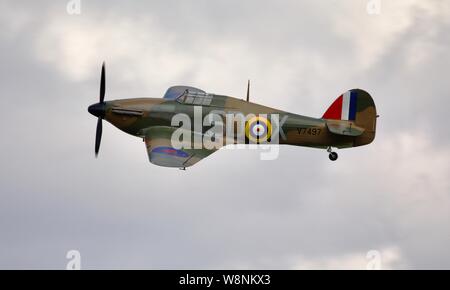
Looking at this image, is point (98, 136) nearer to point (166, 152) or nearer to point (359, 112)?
point (166, 152)

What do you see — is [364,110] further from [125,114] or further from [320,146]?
[125,114]

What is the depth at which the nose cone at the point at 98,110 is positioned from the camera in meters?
38.4

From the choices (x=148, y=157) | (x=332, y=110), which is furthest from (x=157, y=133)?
(x=332, y=110)

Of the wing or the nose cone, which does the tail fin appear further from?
the nose cone

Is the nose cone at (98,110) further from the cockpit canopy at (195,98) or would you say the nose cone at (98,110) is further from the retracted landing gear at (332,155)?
A: the retracted landing gear at (332,155)

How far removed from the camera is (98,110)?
38469 mm

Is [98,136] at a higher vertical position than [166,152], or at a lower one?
higher

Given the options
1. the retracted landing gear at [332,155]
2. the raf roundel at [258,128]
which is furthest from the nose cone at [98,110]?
the retracted landing gear at [332,155]

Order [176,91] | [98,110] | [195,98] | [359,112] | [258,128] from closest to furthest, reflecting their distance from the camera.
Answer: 1. [359,112]
2. [258,128]
3. [195,98]
4. [98,110]
5. [176,91]

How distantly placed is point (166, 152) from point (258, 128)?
3.28 metres

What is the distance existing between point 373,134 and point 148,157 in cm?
764

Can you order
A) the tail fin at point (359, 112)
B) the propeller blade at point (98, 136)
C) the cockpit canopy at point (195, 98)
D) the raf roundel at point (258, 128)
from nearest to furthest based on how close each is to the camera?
the tail fin at point (359, 112), the raf roundel at point (258, 128), the cockpit canopy at point (195, 98), the propeller blade at point (98, 136)

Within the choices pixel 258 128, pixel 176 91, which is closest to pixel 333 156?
pixel 258 128

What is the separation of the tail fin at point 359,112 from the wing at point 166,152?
4.61 m
